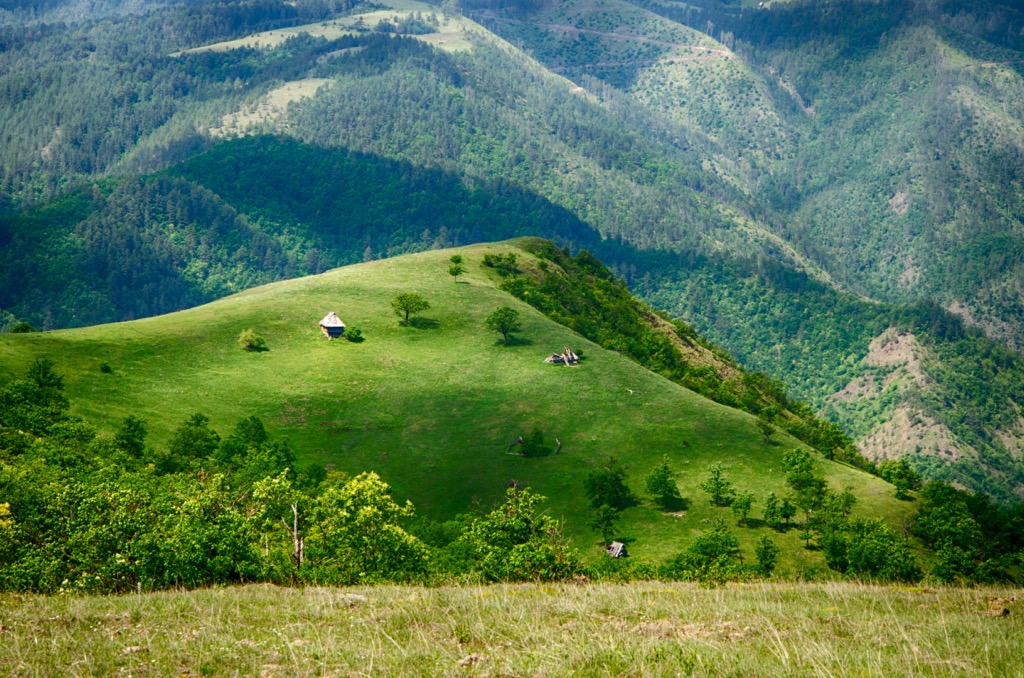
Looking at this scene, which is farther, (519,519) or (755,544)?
(755,544)

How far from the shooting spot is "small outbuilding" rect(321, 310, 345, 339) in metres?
160

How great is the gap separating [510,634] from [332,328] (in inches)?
5668

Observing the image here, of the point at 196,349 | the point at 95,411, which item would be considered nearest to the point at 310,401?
the point at 196,349

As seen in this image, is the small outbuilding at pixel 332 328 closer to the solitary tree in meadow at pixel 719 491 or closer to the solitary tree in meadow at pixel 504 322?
the solitary tree in meadow at pixel 504 322

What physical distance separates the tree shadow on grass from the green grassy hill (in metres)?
0.87

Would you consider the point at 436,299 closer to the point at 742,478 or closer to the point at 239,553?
the point at 742,478

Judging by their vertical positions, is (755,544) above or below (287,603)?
below

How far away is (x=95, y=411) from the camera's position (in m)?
108

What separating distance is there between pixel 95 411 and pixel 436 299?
89.3m

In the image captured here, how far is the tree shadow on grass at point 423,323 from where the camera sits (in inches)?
6727

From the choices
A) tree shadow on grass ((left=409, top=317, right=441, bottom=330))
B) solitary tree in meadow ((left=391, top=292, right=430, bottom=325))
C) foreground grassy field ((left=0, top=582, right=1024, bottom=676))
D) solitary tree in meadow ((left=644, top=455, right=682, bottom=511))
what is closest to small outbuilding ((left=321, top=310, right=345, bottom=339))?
solitary tree in meadow ((left=391, top=292, right=430, bottom=325))

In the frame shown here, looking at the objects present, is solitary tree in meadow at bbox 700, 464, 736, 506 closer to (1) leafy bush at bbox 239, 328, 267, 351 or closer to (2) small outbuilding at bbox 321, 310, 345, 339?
(2) small outbuilding at bbox 321, 310, 345, 339

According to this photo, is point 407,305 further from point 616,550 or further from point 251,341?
point 616,550

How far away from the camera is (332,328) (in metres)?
160
